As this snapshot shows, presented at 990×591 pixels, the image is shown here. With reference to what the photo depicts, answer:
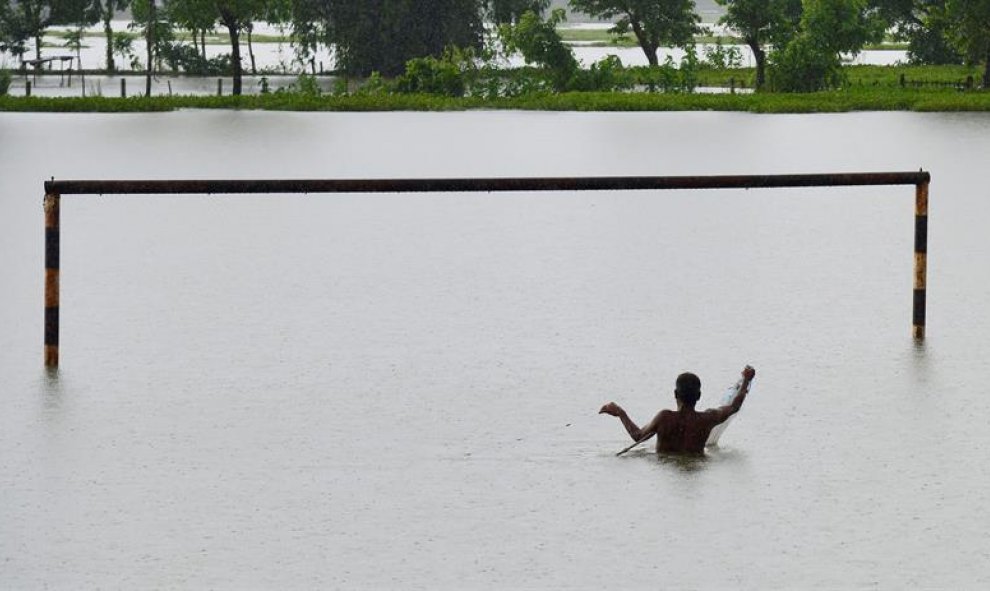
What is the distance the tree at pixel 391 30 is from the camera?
7094cm

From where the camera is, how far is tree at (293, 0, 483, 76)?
70938mm

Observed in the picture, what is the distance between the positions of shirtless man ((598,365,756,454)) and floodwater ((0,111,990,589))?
4.2 inches

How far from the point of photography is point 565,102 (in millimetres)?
51219

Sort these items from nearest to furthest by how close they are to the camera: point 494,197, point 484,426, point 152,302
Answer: point 484,426
point 152,302
point 494,197

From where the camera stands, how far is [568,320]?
44.9 ft

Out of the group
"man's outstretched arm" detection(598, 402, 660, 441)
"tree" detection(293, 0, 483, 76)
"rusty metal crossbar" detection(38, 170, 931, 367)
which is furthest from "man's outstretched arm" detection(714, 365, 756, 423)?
"tree" detection(293, 0, 483, 76)

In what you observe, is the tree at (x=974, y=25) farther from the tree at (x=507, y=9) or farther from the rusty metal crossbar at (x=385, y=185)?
the rusty metal crossbar at (x=385, y=185)

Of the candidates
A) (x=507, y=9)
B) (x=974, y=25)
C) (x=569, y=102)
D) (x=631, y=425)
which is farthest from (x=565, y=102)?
(x=631, y=425)

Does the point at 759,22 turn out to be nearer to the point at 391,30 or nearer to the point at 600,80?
the point at 600,80

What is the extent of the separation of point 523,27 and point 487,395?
5259 cm

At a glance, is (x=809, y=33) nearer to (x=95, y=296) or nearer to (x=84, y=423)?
(x=95, y=296)

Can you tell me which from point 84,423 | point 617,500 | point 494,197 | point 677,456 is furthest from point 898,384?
point 494,197

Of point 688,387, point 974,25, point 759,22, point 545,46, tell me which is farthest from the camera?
point 759,22

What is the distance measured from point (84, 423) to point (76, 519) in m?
2.04
